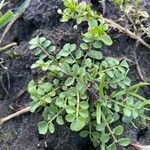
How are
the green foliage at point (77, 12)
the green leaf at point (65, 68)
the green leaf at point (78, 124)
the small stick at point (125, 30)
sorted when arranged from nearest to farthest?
the green leaf at point (78, 124) → the green leaf at point (65, 68) → the green foliage at point (77, 12) → the small stick at point (125, 30)

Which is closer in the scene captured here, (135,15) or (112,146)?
(112,146)

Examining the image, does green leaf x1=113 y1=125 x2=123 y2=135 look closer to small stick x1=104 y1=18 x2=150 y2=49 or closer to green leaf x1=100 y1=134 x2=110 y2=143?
green leaf x1=100 y1=134 x2=110 y2=143

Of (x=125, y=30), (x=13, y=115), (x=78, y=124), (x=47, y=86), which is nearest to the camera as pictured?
(x=78, y=124)

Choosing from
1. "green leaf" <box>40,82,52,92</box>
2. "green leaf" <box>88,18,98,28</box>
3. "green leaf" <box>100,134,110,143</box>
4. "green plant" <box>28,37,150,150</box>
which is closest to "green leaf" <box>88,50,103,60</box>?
"green plant" <box>28,37,150,150</box>

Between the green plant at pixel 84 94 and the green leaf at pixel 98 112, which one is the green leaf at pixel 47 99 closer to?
the green plant at pixel 84 94

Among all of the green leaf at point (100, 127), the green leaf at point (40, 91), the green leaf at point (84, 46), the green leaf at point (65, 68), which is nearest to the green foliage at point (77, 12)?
the green leaf at point (84, 46)

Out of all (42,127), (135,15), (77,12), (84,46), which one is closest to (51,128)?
(42,127)

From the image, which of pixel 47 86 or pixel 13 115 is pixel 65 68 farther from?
pixel 13 115
